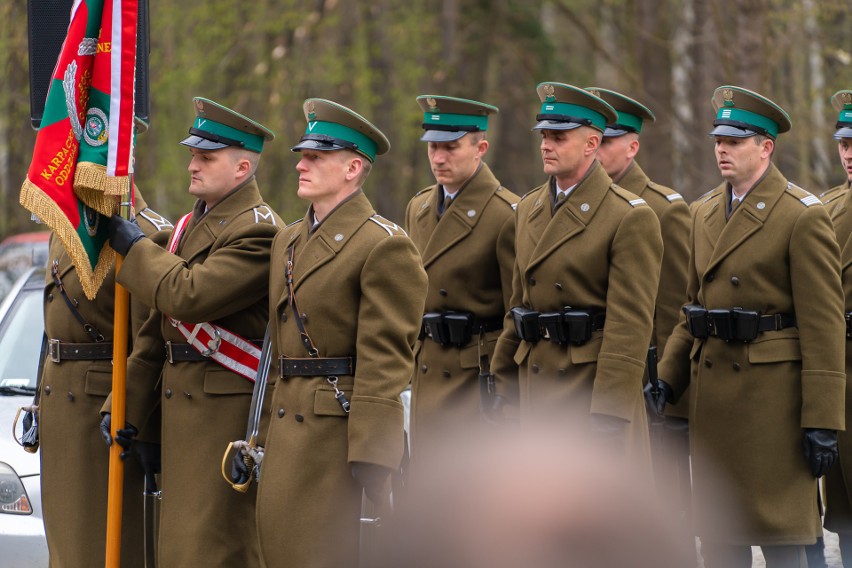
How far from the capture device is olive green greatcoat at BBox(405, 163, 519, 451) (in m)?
6.67

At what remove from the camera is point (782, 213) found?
592cm

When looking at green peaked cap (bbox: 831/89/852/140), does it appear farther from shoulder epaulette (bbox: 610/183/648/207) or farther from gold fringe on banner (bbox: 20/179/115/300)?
gold fringe on banner (bbox: 20/179/115/300)

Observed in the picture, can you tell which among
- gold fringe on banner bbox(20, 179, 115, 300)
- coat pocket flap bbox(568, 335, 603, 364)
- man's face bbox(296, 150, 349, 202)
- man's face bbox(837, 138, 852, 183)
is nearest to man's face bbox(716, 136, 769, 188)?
man's face bbox(837, 138, 852, 183)

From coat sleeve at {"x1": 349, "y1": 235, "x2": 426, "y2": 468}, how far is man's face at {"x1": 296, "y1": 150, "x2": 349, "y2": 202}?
13.7 inches

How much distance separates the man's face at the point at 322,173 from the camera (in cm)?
511

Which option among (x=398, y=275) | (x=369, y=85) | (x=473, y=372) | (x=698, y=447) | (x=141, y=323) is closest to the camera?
(x=398, y=275)

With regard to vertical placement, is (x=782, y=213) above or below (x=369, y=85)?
below

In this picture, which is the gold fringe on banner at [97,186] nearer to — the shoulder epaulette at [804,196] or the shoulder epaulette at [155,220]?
the shoulder epaulette at [155,220]

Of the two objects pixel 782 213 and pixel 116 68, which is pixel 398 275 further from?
pixel 782 213

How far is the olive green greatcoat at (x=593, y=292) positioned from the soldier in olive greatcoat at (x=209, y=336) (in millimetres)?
1264

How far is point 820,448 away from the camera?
5.81 metres

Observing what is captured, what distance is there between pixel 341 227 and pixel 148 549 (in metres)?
1.92

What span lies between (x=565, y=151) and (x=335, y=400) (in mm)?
1787

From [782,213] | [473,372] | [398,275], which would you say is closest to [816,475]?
[782,213]
